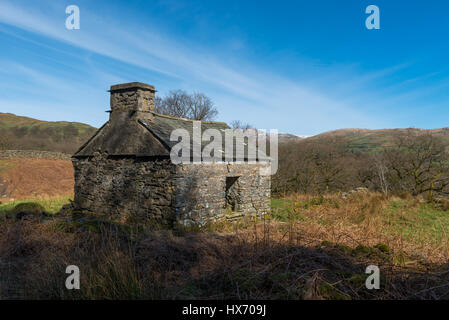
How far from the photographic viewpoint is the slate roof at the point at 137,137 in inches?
364

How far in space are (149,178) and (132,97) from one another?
3.28 meters

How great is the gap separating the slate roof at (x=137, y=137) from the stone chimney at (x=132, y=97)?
0.36 metres

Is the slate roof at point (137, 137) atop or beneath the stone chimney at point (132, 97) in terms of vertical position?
beneath

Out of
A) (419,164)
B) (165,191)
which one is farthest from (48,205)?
(419,164)

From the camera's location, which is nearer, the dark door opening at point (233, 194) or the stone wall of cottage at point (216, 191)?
the stone wall of cottage at point (216, 191)

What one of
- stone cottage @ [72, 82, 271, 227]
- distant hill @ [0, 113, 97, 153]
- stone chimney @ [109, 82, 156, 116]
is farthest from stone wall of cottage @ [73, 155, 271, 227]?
distant hill @ [0, 113, 97, 153]

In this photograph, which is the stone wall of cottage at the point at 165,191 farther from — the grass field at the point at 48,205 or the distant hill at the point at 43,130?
the distant hill at the point at 43,130

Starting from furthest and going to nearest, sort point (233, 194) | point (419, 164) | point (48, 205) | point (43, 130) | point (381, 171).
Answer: point (43, 130) < point (381, 171) < point (419, 164) < point (48, 205) < point (233, 194)

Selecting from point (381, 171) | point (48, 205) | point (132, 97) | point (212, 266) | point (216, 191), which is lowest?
point (48, 205)

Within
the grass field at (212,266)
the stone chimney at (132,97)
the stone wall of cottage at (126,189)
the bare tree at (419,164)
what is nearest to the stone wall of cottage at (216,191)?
the stone wall of cottage at (126,189)

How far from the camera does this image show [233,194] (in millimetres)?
10859

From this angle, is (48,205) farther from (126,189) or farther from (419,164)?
Answer: (419,164)
